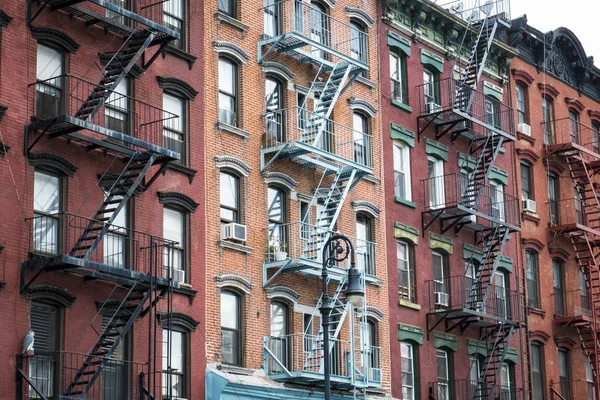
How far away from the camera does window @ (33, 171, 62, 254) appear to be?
98.7 feet

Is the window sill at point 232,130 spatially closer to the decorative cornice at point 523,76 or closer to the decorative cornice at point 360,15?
the decorative cornice at point 360,15

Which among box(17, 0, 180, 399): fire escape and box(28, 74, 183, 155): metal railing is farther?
box(28, 74, 183, 155): metal railing

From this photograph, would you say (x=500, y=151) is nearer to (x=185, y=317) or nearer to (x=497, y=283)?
(x=497, y=283)

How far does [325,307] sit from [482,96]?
2106 centimetres

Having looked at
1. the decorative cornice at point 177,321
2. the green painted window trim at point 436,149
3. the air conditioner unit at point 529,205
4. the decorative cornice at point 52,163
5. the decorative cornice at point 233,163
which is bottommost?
the decorative cornice at point 177,321

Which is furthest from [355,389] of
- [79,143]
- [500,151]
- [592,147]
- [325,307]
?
[592,147]

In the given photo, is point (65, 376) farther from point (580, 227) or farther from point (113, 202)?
point (580, 227)

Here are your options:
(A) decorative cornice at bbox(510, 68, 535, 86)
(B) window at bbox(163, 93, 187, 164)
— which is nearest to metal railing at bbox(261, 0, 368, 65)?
(B) window at bbox(163, 93, 187, 164)

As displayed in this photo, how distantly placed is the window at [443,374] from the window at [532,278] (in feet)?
20.4

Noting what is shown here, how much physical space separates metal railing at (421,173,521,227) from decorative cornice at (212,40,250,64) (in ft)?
32.4

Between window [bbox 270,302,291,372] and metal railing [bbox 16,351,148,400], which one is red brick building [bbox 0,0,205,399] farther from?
window [bbox 270,302,291,372]

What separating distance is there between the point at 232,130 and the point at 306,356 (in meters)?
6.74

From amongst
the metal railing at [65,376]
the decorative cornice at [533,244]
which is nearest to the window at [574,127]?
the decorative cornice at [533,244]

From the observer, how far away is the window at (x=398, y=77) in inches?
1762
